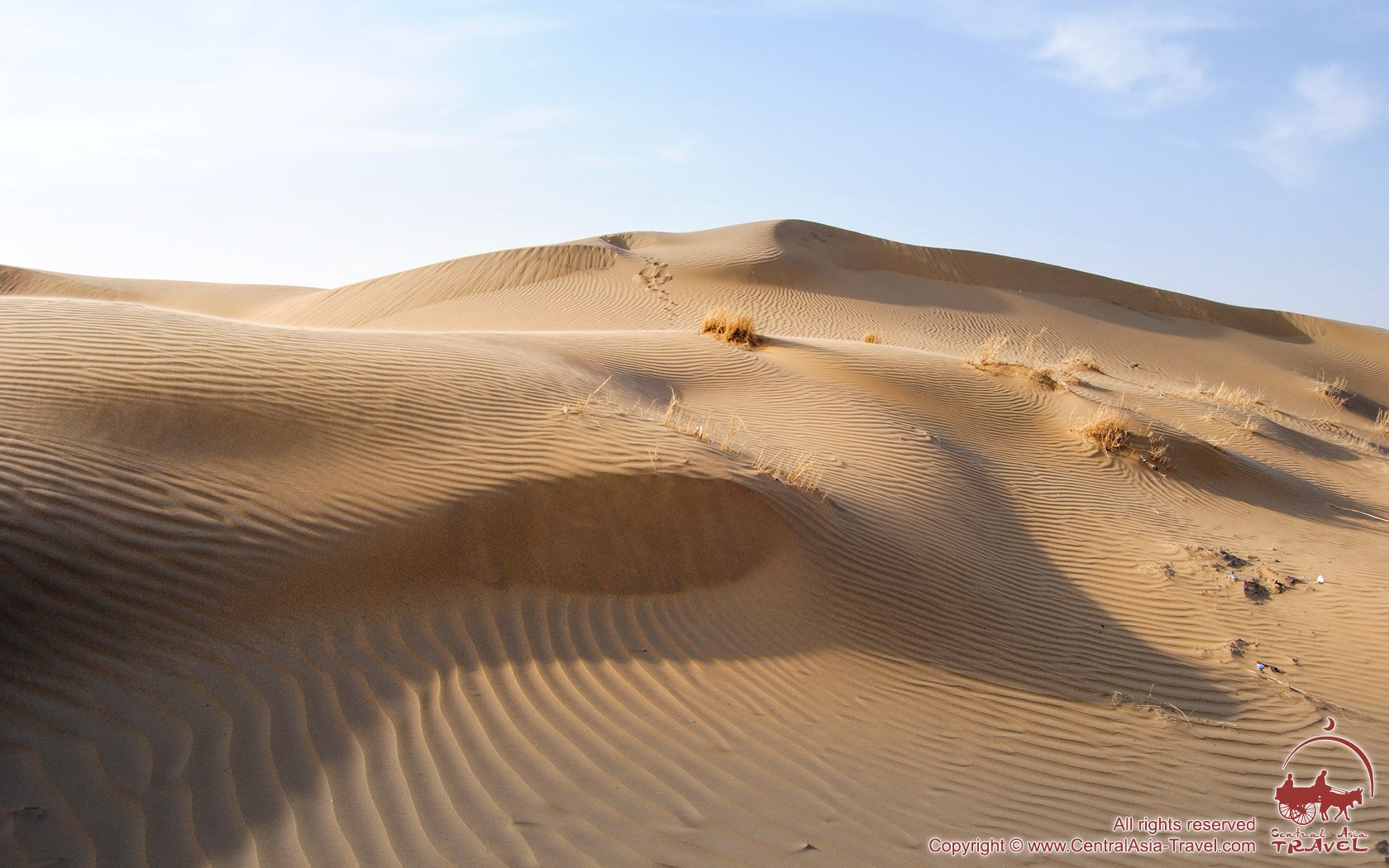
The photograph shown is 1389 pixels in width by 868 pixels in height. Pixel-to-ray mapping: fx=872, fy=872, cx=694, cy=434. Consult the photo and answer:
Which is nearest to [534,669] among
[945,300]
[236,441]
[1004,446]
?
[236,441]

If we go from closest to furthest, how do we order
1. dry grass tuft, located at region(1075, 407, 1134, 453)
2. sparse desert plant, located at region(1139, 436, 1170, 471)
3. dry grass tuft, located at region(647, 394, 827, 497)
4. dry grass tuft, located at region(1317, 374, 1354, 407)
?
dry grass tuft, located at region(647, 394, 827, 497) < sparse desert plant, located at region(1139, 436, 1170, 471) < dry grass tuft, located at region(1075, 407, 1134, 453) < dry grass tuft, located at region(1317, 374, 1354, 407)

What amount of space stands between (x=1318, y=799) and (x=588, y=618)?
4.16m

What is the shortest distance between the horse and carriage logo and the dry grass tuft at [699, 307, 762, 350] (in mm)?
9017

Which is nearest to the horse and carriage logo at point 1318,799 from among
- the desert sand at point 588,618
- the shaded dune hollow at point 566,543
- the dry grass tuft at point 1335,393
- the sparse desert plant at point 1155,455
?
the desert sand at point 588,618

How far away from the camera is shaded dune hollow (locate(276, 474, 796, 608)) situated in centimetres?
520

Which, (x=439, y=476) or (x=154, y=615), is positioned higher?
(x=439, y=476)

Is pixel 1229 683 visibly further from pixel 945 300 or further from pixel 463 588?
pixel 945 300

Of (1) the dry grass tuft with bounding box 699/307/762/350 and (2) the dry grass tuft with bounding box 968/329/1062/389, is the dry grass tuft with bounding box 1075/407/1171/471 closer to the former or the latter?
(2) the dry grass tuft with bounding box 968/329/1062/389

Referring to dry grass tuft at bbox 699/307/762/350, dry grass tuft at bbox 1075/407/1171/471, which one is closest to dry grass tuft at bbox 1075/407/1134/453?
dry grass tuft at bbox 1075/407/1171/471

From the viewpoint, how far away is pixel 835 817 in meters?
3.83

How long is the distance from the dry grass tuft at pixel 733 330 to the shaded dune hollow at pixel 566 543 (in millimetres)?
6543

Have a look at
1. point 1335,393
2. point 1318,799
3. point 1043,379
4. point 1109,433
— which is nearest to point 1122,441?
point 1109,433

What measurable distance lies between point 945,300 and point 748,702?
2822cm

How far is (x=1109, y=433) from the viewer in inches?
444
